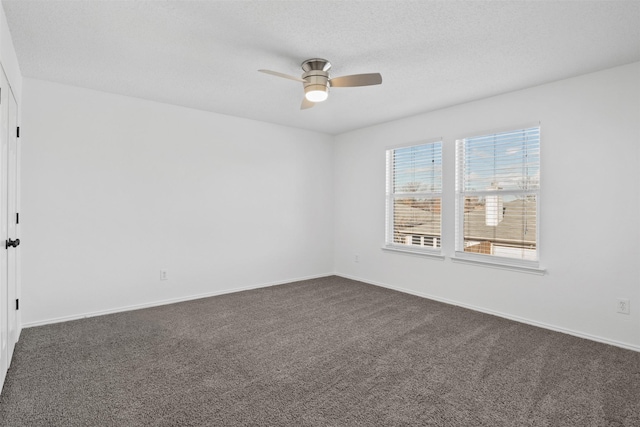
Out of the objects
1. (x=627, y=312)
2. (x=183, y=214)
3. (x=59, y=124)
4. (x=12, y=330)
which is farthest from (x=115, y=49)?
(x=627, y=312)

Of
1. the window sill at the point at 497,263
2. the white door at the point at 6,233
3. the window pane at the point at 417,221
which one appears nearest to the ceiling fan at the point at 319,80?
the white door at the point at 6,233

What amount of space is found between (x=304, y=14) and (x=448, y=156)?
9.34ft

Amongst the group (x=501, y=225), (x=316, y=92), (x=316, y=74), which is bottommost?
(x=501, y=225)

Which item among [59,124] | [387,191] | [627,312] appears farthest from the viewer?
[387,191]

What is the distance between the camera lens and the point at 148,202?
4.21 m

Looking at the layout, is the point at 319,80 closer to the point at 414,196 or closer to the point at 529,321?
the point at 414,196

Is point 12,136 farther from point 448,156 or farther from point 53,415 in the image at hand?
point 448,156

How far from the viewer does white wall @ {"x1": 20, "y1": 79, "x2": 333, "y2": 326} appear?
3576mm

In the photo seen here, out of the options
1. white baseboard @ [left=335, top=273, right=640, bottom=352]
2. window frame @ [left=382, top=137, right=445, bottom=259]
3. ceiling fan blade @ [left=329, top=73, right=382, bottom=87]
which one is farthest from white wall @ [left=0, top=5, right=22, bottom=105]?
white baseboard @ [left=335, top=273, right=640, bottom=352]

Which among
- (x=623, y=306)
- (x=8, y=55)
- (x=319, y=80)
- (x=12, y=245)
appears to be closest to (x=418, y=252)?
(x=623, y=306)

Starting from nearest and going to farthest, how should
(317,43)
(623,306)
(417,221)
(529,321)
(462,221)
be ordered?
(317,43)
(623,306)
(529,321)
(462,221)
(417,221)

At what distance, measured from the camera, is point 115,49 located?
9.32 ft

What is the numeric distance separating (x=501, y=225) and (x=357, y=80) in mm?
2437

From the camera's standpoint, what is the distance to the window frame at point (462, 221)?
368 centimetres
